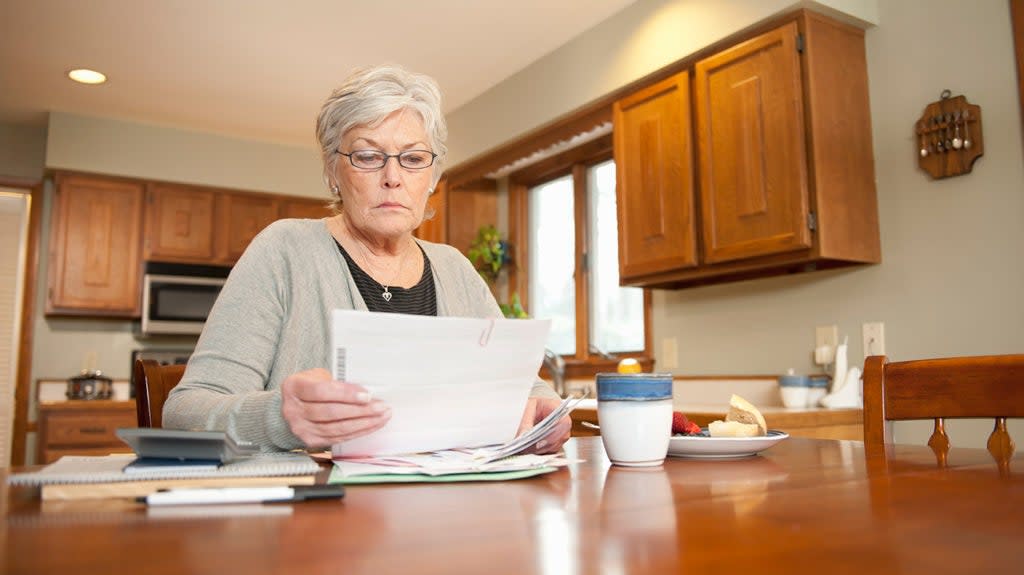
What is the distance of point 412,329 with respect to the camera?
0.80 metres

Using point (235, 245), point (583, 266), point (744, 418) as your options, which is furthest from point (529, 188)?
point (744, 418)

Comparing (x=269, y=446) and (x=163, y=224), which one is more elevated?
(x=163, y=224)

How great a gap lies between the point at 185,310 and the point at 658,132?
10.4 feet

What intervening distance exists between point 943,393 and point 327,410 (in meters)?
0.95

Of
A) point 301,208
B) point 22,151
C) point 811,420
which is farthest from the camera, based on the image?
point 301,208

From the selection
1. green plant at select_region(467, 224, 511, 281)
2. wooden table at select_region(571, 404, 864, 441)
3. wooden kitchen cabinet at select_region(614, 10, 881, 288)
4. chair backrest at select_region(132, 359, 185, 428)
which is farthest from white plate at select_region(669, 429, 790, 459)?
green plant at select_region(467, 224, 511, 281)

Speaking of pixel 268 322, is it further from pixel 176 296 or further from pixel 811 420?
pixel 176 296

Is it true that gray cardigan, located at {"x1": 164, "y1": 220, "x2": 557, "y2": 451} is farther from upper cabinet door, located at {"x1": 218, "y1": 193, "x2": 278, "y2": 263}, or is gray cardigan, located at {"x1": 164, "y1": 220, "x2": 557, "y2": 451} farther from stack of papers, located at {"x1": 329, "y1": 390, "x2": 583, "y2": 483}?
upper cabinet door, located at {"x1": 218, "y1": 193, "x2": 278, "y2": 263}

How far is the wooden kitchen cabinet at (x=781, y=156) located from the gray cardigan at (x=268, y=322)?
1.39 meters

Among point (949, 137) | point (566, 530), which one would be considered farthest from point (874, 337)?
point (566, 530)

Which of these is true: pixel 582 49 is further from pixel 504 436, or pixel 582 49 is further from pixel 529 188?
pixel 504 436

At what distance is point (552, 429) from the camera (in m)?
1.03

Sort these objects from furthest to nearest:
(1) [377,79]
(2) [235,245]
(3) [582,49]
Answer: (2) [235,245] → (3) [582,49] → (1) [377,79]

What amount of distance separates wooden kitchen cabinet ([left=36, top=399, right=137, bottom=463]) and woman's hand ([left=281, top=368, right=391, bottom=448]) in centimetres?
370
